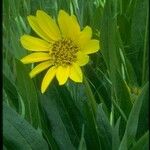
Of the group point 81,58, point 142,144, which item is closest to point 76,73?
point 81,58

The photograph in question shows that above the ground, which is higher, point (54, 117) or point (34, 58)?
point (34, 58)

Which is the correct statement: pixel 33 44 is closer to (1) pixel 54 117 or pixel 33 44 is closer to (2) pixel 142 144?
(1) pixel 54 117

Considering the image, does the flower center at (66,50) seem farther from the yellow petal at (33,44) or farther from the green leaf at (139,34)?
the green leaf at (139,34)

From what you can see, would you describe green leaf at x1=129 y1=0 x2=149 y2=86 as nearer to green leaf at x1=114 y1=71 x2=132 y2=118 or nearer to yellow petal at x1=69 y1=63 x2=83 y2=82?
green leaf at x1=114 y1=71 x2=132 y2=118

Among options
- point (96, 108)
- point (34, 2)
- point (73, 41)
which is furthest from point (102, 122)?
point (34, 2)

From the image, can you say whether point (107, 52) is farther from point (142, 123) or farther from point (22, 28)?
point (22, 28)

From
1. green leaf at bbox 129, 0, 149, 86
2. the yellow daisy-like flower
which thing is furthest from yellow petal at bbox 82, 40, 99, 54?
green leaf at bbox 129, 0, 149, 86

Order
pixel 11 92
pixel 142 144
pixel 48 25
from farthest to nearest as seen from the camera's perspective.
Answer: pixel 11 92 < pixel 48 25 < pixel 142 144

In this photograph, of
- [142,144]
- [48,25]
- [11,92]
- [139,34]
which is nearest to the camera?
[142,144]
